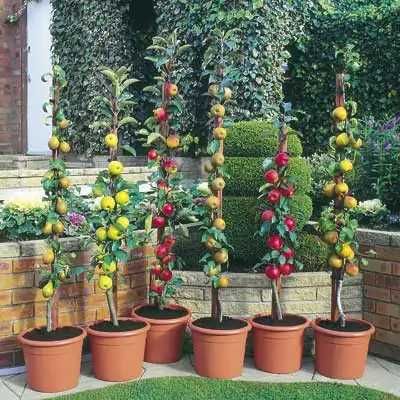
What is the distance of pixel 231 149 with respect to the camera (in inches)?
178

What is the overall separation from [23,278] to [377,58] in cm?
562

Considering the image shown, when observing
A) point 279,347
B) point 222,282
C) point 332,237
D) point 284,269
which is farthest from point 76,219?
point 332,237

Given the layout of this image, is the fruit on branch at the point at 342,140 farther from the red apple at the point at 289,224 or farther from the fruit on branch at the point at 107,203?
the fruit on branch at the point at 107,203

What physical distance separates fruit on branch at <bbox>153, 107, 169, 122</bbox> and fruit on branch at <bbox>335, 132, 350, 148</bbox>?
3.69 ft

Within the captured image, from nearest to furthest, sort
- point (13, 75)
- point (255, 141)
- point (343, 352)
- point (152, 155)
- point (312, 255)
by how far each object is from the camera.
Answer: point (343, 352) < point (152, 155) < point (312, 255) < point (255, 141) < point (13, 75)

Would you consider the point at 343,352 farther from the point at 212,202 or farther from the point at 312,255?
the point at 212,202

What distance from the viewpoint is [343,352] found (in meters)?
3.52

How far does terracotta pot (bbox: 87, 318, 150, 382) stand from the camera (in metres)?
3.42

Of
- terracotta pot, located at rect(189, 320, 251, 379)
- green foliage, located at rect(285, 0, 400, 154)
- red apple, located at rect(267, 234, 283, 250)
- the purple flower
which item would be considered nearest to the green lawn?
terracotta pot, located at rect(189, 320, 251, 379)

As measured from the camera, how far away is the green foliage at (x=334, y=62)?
736 cm

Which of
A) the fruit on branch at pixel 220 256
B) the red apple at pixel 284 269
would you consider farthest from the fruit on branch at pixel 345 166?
the fruit on branch at pixel 220 256

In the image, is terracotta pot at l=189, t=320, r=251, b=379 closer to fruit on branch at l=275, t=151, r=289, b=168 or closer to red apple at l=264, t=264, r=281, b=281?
red apple at l=264, t=264, r=281, b=281

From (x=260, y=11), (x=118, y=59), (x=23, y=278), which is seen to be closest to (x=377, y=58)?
(x=260, y=11)

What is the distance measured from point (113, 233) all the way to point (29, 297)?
0.72 meters
